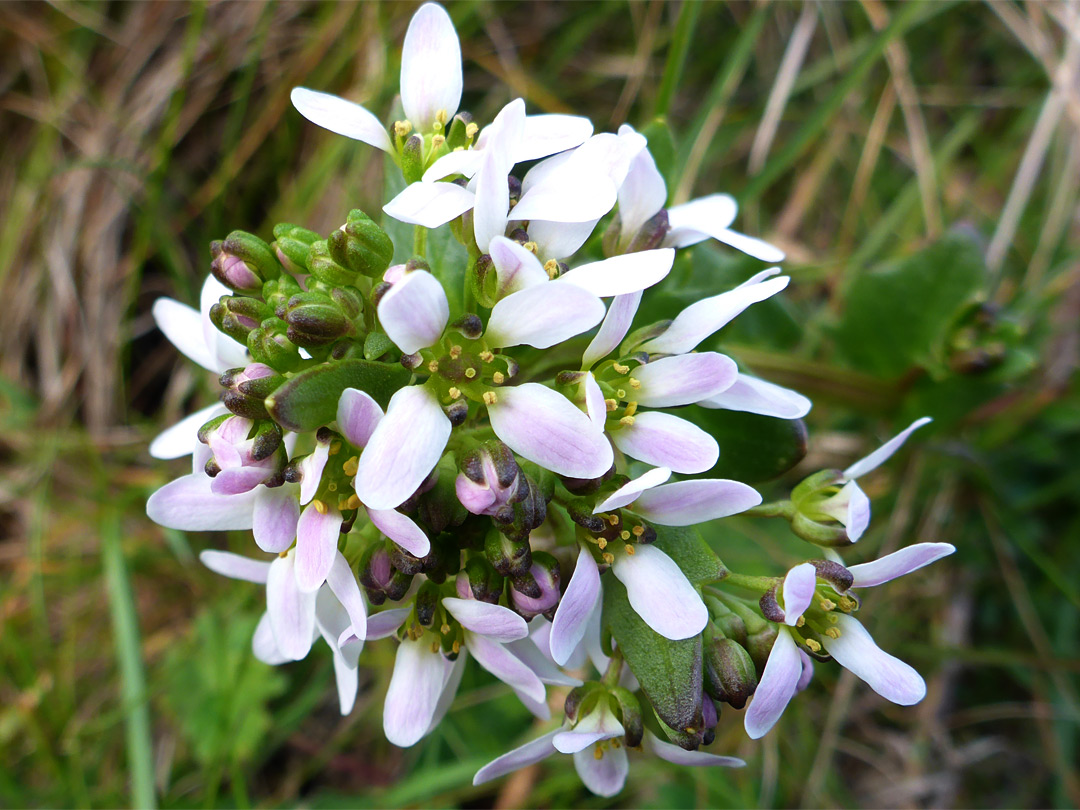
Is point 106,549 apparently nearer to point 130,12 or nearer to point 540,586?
point 540,586

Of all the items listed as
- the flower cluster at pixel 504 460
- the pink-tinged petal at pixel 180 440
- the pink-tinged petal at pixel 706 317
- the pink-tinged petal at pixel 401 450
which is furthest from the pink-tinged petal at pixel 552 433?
the pink-tinged petal at pixel 180 440

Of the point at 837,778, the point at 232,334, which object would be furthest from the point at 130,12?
the point at 837,778

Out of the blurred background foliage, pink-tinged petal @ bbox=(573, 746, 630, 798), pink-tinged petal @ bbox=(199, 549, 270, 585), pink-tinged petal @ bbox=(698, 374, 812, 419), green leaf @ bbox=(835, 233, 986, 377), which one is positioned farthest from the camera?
the blurred background foliage

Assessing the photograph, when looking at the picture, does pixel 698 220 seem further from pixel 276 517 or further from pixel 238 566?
pixel 238 566

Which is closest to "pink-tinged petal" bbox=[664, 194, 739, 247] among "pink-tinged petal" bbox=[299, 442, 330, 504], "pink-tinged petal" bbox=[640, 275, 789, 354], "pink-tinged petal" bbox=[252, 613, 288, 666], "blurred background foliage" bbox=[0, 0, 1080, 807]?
"blurred background foliage" bbox=[0, 0, 1080, 807]

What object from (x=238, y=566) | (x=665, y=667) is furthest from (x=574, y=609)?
(x=238, y=566)

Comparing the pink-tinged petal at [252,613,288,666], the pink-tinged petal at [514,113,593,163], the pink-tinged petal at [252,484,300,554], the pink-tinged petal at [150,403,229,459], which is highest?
the pink-tinged petal at [514,113,593,163]

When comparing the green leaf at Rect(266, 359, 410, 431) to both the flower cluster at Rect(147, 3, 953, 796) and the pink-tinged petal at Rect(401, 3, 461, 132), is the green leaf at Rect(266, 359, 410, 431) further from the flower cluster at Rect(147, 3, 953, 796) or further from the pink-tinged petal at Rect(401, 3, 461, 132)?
the pink-tinged petal at Rect(401, 3, 461, 132)

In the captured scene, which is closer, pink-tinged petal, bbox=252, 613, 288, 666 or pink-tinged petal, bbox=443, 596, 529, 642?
pink-tinged petal, bbox=443, 596, 529, 642
